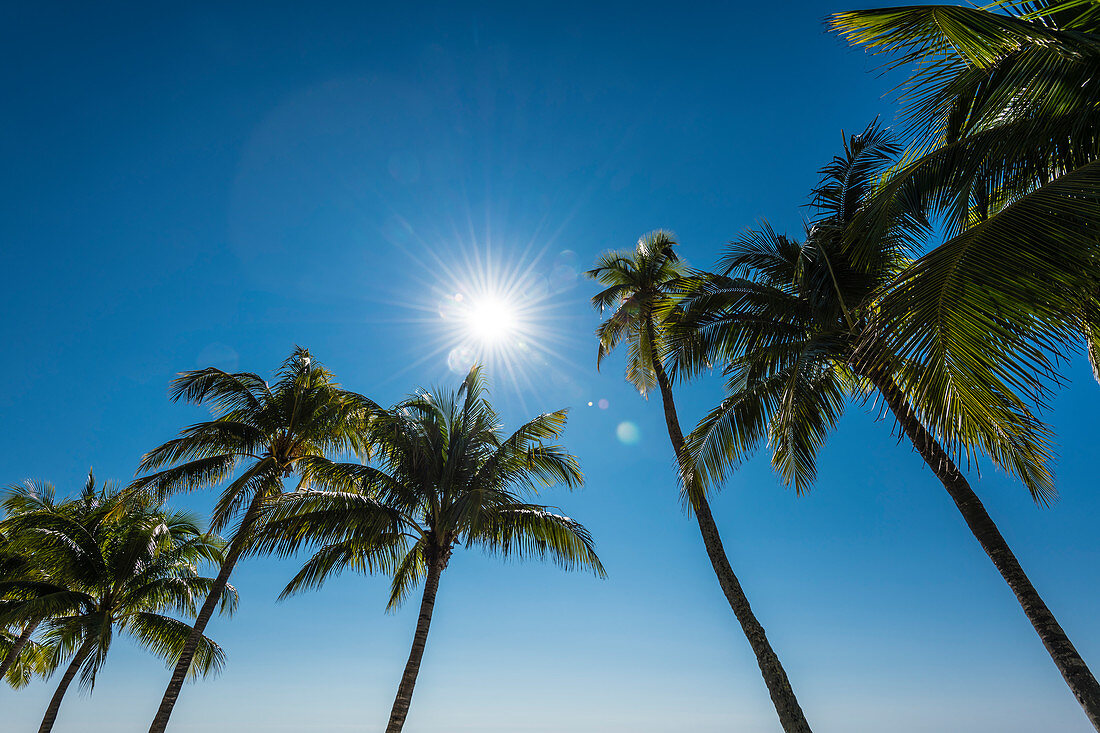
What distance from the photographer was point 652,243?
1352 centimetres

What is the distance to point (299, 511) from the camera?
1080 centimetres

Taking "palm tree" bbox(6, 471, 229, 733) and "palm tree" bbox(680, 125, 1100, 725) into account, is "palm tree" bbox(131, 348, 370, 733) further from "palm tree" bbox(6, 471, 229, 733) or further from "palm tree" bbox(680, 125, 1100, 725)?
"palm tree" bbox(680, 125, 1100, 725)

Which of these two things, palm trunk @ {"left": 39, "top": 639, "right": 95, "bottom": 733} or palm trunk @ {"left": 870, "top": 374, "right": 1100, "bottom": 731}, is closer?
palm trunk @ {"left": 870, "top": 374, "right": 1100, "bottom": 731}

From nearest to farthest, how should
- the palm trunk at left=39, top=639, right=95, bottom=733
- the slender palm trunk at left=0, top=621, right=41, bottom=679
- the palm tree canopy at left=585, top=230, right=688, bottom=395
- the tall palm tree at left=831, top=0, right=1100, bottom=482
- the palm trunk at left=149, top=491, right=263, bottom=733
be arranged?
the tall palm tree at left=831, top=0, right=1100, bottom=482, the palm trunk at left=149, top=491, right=263, bottom=733, the palm tree canopy at left=585, top=230, right=688, bottom=395, the palm trunk at left=39, top=639, right=95, bottom=733, the slender palm trunk at left=0, top=621, right=41, bottom=679

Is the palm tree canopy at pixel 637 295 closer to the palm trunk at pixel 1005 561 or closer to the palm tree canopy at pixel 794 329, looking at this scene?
the palm tree canopy at pixel 794 329

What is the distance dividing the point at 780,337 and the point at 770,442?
2374 millimetres

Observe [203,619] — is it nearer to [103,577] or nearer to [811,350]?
[103,577]

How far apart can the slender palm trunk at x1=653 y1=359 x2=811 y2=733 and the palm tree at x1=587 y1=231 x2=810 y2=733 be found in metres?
0.02

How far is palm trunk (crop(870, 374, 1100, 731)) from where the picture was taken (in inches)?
215

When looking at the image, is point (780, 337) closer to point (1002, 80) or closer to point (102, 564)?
point (1002, 80)

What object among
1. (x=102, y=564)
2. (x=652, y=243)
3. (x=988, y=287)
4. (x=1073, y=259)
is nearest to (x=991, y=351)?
(x=988, y=287)

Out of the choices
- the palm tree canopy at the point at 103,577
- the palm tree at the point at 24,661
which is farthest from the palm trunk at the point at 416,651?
the palm tree at the point at 24,661

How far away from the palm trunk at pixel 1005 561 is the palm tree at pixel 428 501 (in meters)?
6.87

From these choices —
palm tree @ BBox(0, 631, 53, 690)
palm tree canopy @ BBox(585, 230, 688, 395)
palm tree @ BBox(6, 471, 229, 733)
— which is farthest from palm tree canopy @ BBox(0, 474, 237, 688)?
palm tree canopy @ BBox(585, 230, 688, 395)
